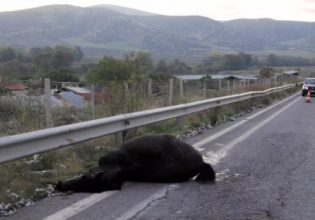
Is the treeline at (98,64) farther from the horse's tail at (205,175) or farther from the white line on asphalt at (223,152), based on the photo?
the horse's tail at (205,175)

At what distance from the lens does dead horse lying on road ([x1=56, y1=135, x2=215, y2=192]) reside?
23.6 ft

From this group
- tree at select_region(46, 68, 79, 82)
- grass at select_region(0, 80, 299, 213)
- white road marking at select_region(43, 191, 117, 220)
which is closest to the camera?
white road marking at select_region(43, 191, 117, 220)

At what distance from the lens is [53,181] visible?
7336 millimetres

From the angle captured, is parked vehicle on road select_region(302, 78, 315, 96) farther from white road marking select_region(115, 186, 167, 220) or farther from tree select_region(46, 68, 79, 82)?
white road marking select_region(115, 186, 167, 220)

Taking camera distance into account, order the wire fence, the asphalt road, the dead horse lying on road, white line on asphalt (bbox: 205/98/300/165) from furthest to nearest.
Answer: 1. the wire fence
2. white line on asphalt (bbox: 205/98/300/165)
3. the dead horse lying on road
4. the asphalt road

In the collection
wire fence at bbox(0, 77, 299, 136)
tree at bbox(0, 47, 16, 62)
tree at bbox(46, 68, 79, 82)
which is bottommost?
tree at bbox(46, 68, 79, 82)

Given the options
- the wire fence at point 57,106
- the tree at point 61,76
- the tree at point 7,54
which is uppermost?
the wire fence at point 57,106

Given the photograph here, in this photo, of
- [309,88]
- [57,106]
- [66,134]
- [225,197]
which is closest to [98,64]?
[309,88]

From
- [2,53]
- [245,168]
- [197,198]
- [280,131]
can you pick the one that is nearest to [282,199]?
[197,198]

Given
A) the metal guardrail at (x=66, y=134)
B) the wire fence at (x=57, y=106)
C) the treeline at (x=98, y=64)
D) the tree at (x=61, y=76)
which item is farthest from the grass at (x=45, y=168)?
the tree at (x=61, y=76)

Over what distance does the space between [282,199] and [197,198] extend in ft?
3.05

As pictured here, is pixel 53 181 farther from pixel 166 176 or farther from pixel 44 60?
pixel 44 60

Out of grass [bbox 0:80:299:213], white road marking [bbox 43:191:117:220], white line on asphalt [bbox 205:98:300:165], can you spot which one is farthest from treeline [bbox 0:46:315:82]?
white road marking [bbox 43:191:117:220]

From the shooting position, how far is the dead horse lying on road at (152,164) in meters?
7.19
